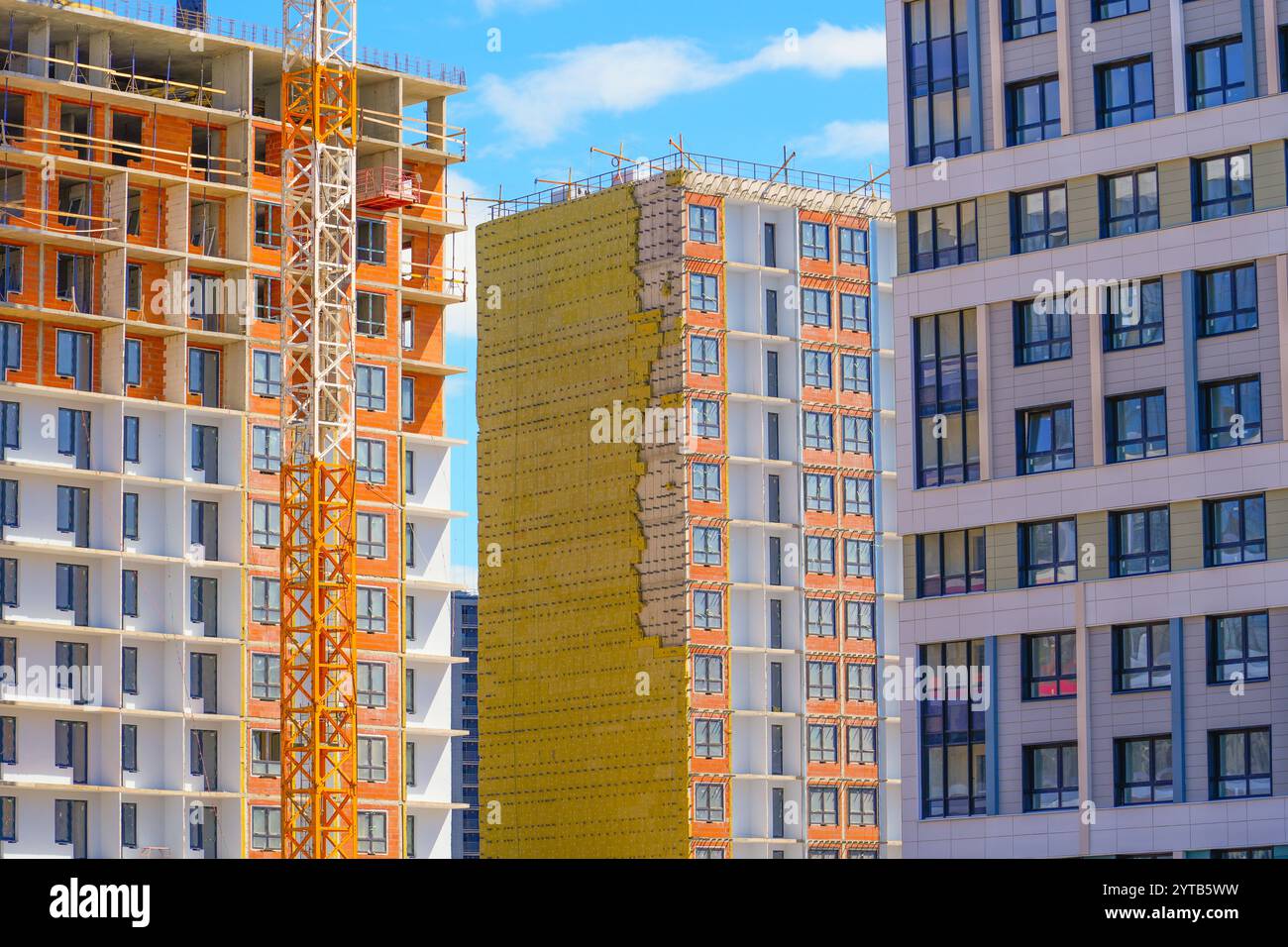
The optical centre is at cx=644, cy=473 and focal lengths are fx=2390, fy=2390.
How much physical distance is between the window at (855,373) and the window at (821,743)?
21.0m

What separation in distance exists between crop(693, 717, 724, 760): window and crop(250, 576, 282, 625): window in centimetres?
2793

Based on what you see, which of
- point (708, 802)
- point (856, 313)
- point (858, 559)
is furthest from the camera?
point (856, 313)

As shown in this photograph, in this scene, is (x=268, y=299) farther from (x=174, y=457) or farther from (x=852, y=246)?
(x=852, y=246)

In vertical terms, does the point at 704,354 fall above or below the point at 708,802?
above

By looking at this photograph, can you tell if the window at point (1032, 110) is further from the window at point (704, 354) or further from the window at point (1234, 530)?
the window at point (704, 354)

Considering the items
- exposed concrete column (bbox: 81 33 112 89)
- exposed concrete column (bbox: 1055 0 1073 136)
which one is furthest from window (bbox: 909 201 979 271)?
exposed concrete column (bbox: 81 33 112 89)

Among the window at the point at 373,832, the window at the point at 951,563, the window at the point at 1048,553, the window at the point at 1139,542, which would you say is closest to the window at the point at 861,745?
the window at the point at 373,832

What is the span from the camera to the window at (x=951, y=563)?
300 ft

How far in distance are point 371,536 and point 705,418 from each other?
25.2 m

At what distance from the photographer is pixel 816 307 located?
147250 mm

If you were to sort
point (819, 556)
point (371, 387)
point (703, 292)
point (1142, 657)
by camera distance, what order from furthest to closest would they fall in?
point (819, 556) → point (703, 292) → point (371, 387) → point (1142, 657)

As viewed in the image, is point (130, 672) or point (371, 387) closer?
point (130, 672)

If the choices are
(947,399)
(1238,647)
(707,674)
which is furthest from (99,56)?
(1238,647)
